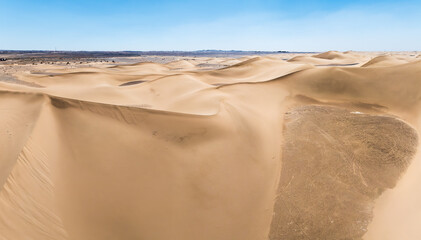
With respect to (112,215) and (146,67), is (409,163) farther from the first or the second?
(146,67)

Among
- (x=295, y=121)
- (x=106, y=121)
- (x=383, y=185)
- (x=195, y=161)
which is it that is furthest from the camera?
(x=295, y=121)

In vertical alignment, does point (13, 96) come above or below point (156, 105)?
above

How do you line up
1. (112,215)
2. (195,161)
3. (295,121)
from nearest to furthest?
(112,215) < (195,161) < (295,121)

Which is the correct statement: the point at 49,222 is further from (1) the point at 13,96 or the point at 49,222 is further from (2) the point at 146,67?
(2) the point at 146,67

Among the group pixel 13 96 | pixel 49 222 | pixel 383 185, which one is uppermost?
pixel 13 96

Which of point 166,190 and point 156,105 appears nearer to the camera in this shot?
point 166,190

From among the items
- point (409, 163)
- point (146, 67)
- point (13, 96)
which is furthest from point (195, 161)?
point (146, 67)
